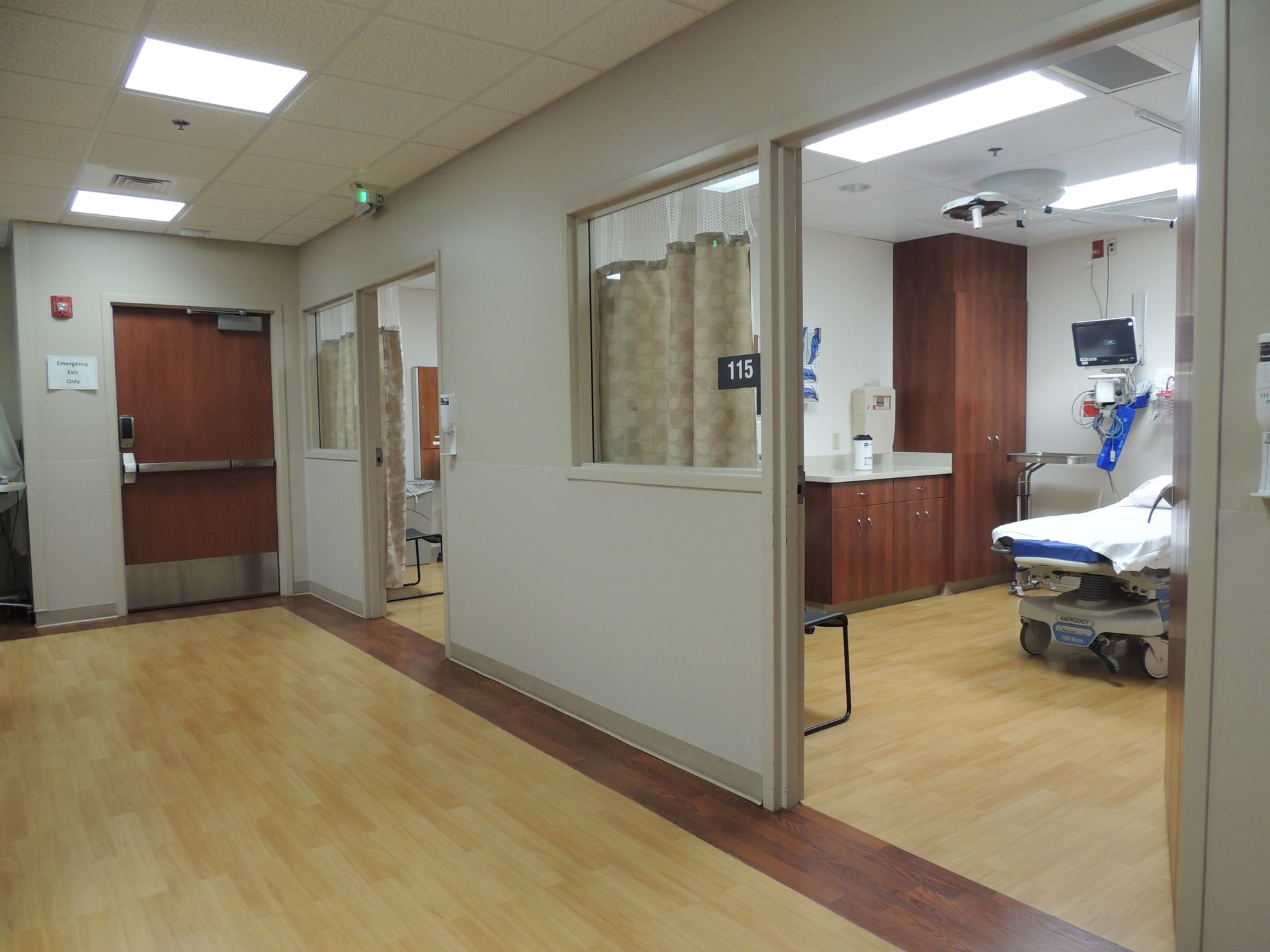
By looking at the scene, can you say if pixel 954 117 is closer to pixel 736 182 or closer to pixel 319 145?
pixel 736 182

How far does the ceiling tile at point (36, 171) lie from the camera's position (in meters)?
4.20

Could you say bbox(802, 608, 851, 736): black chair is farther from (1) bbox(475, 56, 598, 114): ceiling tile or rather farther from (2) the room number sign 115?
(1) bbox(475, 56, 598, 114): ceiling tile

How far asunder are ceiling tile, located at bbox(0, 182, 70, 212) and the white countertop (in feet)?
15.3

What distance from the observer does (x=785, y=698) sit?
276 centimetres

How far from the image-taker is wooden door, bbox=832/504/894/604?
5535mm

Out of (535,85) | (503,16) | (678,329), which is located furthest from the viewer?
(535,85)

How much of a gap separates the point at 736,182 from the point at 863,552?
3303 millimetres

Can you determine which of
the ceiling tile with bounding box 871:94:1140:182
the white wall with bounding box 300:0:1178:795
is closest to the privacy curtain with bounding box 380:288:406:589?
the white wall with bounding box 300:0:1178:795

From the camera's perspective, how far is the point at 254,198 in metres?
5.04

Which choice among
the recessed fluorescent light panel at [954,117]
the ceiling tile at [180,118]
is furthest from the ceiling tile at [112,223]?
the recessed fluorescent light panel at [954,117]

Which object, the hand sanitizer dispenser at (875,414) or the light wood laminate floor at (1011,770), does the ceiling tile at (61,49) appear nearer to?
the light wood laminate floor at (1011,770)

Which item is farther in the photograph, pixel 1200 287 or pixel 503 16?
pixel 503 16

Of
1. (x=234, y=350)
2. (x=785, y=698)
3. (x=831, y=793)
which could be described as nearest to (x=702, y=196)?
(x=785, y=698)

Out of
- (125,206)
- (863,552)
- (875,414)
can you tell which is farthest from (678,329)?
(125,206)
